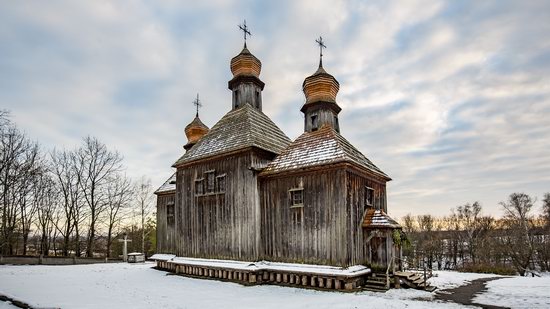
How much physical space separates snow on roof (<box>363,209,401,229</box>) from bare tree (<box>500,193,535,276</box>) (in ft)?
81.2

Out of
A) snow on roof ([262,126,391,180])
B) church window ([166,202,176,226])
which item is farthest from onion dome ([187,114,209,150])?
snow on roof ([262,126,391,180])

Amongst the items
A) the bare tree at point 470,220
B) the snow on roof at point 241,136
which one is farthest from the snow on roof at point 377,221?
the bare tree at point 470,220

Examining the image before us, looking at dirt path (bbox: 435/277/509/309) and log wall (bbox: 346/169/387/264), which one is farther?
log wall (bbox: 346/169/387/264)

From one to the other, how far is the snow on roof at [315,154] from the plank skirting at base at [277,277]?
428 centimetres

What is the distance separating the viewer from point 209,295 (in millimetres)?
11734

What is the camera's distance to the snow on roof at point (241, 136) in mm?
15844

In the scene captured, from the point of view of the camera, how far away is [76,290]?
12.4 metres

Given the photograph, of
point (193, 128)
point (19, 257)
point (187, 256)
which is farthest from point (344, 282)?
point (19, 257)

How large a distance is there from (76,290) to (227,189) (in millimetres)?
7052

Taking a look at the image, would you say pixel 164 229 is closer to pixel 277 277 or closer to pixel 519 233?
pixel 277 277

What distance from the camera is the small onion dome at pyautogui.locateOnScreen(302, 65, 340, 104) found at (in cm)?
1720

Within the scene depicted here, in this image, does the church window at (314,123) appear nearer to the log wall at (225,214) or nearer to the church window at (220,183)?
the log wall at (225,214)

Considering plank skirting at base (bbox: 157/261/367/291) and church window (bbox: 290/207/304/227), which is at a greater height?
church window (bbox: 290/207/304/227)

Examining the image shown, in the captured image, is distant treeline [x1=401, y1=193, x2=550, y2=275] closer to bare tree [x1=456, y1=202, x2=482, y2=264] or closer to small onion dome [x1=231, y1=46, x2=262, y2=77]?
bare tree [x1=456, y1=202, x2=482, y2=264]
